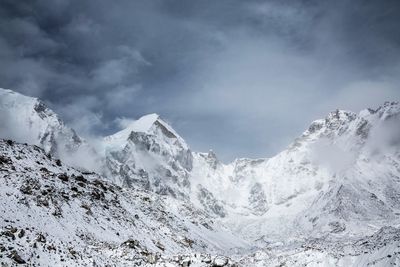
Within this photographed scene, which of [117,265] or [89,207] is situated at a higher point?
[89,207]

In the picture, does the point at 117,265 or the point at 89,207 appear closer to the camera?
the point at 117,265

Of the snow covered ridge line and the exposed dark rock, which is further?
the snow covered ridge line

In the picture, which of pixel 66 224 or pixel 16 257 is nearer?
pixel 16 257

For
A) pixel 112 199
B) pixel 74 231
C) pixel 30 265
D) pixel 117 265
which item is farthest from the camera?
pixel 112 199

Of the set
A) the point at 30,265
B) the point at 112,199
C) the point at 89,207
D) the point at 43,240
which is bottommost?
the point at 30,265

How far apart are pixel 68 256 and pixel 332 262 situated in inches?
1988

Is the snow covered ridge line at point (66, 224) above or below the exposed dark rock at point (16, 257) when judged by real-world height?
above

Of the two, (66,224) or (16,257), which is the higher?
(66,224)

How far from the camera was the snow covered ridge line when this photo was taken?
4088 centimetres

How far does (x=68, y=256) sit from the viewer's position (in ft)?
137

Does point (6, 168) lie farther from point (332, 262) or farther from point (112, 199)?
point (332, 262)

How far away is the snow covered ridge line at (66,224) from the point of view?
40.9 m

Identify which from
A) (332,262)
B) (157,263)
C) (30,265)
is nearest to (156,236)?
(332,262)

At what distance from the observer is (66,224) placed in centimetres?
7512
